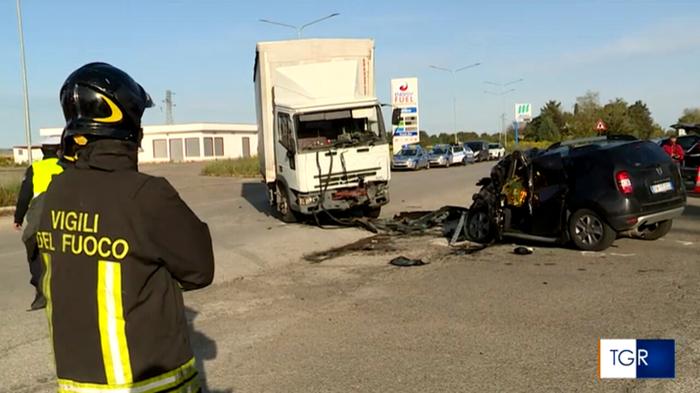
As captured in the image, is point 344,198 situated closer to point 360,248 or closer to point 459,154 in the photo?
point 360,248

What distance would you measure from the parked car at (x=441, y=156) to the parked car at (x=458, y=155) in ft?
1.61

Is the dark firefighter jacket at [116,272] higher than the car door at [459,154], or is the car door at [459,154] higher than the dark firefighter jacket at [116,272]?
the dark firefighter jacket at [116,272]

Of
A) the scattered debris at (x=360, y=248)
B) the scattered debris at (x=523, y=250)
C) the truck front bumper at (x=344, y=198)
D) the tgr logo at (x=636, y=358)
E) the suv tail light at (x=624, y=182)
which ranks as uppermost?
the suv tail light at (x=624, y=182)

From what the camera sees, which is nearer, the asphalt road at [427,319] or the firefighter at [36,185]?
the asphalt road at [427,319]

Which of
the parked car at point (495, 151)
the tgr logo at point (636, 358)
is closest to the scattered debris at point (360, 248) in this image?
the tgr logo at point (636, 358)

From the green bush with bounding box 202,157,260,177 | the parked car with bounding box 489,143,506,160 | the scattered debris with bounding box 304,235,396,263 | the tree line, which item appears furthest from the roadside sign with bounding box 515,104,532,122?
the scattered debris with bounding box 304,235,396,263

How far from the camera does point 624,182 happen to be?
8.97m

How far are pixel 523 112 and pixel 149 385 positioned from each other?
76000 mm

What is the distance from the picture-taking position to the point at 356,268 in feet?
30.5

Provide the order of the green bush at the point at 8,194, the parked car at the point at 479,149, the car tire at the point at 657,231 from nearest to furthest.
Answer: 1. the car tire at the point at 657,231
2. the green bush at the point at 8,194
3. the parked car at the point at 479,149

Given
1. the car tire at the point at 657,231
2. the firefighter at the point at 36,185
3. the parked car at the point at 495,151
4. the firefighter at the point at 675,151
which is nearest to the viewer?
the firefighter at the point at 36,185

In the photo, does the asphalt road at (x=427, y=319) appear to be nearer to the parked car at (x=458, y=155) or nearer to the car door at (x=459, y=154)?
the parked car at (x=458, y=155)

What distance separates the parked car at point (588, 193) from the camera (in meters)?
8.98

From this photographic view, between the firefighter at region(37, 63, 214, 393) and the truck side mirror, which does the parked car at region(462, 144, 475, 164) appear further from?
the firefighter at region(37, 63, 214, 393)
